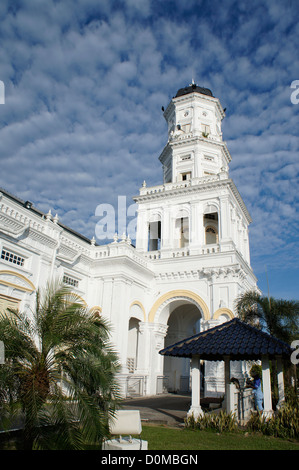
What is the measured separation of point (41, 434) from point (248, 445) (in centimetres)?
558

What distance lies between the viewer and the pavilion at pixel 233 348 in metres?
11.6

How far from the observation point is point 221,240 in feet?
83.1

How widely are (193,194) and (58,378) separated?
2190cm

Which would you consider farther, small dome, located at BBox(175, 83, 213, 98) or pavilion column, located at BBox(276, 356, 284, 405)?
small dome, located at BBox(175, 83, 213, 98)

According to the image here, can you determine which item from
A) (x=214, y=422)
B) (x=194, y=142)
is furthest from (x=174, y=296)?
→ (x=214, y=422)

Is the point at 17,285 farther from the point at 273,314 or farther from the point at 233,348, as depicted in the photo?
the point at 273,314

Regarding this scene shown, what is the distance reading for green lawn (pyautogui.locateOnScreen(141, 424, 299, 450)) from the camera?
913 centimetres

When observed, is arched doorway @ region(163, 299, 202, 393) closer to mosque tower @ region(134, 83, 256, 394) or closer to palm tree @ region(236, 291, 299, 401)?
mosque tower @ region(134, 83, 256, 394)

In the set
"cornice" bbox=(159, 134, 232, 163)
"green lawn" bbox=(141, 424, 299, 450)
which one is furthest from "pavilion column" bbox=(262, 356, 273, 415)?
"cornice" bbox=(159, 134, 232, 163)

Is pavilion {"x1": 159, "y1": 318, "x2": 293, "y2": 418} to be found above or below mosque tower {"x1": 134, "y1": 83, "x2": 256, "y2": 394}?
below

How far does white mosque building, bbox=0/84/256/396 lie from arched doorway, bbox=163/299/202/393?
9cm

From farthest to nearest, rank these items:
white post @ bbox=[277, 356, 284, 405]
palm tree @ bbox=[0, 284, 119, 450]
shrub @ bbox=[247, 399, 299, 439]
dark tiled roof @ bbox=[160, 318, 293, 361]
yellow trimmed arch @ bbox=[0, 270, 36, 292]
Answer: yellow trimmed arch @ bbox=[0, 270, 36, 292] < white post @ bbox=[277, 356, 284, 405] < dark tiled roof @ bbox=[160, 318, 293, 361] < shrub @ bbox=[247, 399, 299, 439] < palm tree @ bbox=[0, 284, 119, 450]

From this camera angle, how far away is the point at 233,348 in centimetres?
1184

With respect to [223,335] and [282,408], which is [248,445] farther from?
[223,335]
